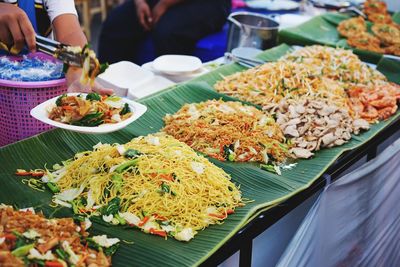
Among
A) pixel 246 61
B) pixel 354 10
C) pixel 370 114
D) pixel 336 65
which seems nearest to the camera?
pixel 370 114

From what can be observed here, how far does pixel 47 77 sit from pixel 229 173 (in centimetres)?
96

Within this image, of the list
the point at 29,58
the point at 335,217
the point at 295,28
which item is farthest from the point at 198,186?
the point at 295,28

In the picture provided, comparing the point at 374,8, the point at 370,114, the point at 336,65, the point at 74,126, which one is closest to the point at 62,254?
the point at 74,126

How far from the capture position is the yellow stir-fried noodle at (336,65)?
11.7ft

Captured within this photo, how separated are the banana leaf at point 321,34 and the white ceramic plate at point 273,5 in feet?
2.89

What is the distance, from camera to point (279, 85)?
126 inches

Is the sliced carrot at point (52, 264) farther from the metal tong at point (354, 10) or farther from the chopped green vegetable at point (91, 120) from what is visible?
the metal tong at point (354, 10)

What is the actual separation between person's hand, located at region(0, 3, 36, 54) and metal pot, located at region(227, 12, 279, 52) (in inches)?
87.4

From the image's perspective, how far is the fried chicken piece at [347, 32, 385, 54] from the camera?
14.3 ft

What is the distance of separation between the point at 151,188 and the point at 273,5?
4.42 meters

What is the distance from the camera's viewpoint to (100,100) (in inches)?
91.2

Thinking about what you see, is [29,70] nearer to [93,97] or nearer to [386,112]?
[93,97]

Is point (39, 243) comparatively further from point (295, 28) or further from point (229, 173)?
point (295, 28)

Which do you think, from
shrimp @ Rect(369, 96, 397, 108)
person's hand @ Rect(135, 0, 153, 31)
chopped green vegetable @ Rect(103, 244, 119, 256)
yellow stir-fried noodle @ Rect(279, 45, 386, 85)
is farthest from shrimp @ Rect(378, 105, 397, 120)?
person's hand @ Rect(135, 0, 153, 31)
